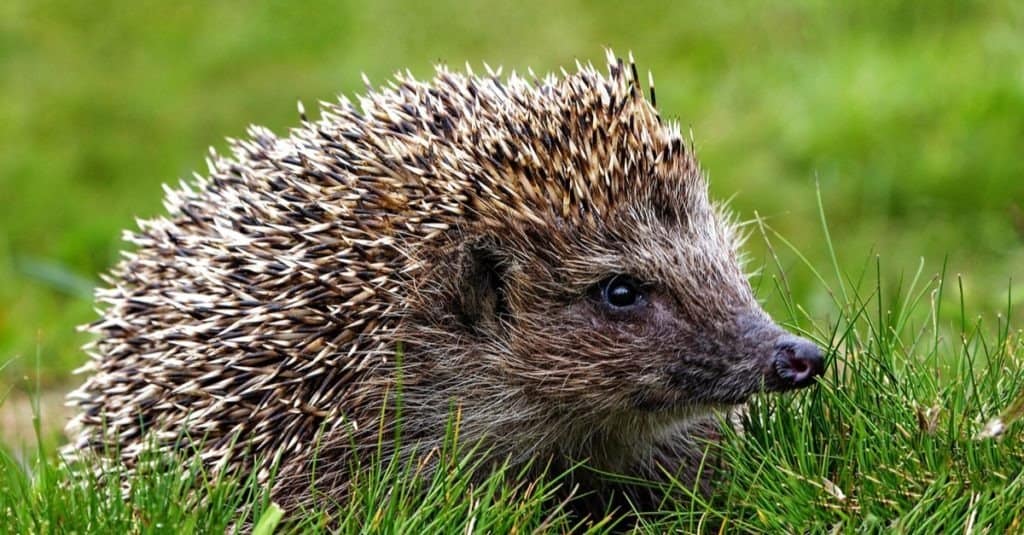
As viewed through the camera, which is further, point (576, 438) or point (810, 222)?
point (810, 222)

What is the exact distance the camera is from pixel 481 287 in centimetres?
412

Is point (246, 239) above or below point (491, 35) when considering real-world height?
below

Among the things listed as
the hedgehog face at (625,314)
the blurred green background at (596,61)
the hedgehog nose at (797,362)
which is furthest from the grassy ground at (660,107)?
the hedgehog nose at (797,362)

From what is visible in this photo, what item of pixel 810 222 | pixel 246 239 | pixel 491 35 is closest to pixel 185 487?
pixel 246 239

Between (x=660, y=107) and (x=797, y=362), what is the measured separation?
410cm

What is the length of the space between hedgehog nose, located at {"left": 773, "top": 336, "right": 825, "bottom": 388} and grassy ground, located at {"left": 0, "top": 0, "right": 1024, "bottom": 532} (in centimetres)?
111

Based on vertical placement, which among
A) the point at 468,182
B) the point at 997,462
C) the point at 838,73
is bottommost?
the point at 997,462

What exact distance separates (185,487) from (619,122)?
5.26ft

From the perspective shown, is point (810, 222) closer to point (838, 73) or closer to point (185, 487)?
point (838, 73)

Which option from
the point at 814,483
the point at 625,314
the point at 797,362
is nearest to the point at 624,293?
the point at 625,314

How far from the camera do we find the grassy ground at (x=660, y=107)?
27.5 feet

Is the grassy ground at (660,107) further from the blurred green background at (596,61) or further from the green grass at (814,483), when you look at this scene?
the green grass at (814,483)

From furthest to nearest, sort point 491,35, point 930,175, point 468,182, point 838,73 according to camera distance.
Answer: point 491,35, point 838,73, point 930,175, point 468,182

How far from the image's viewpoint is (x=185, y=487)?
3297mm
